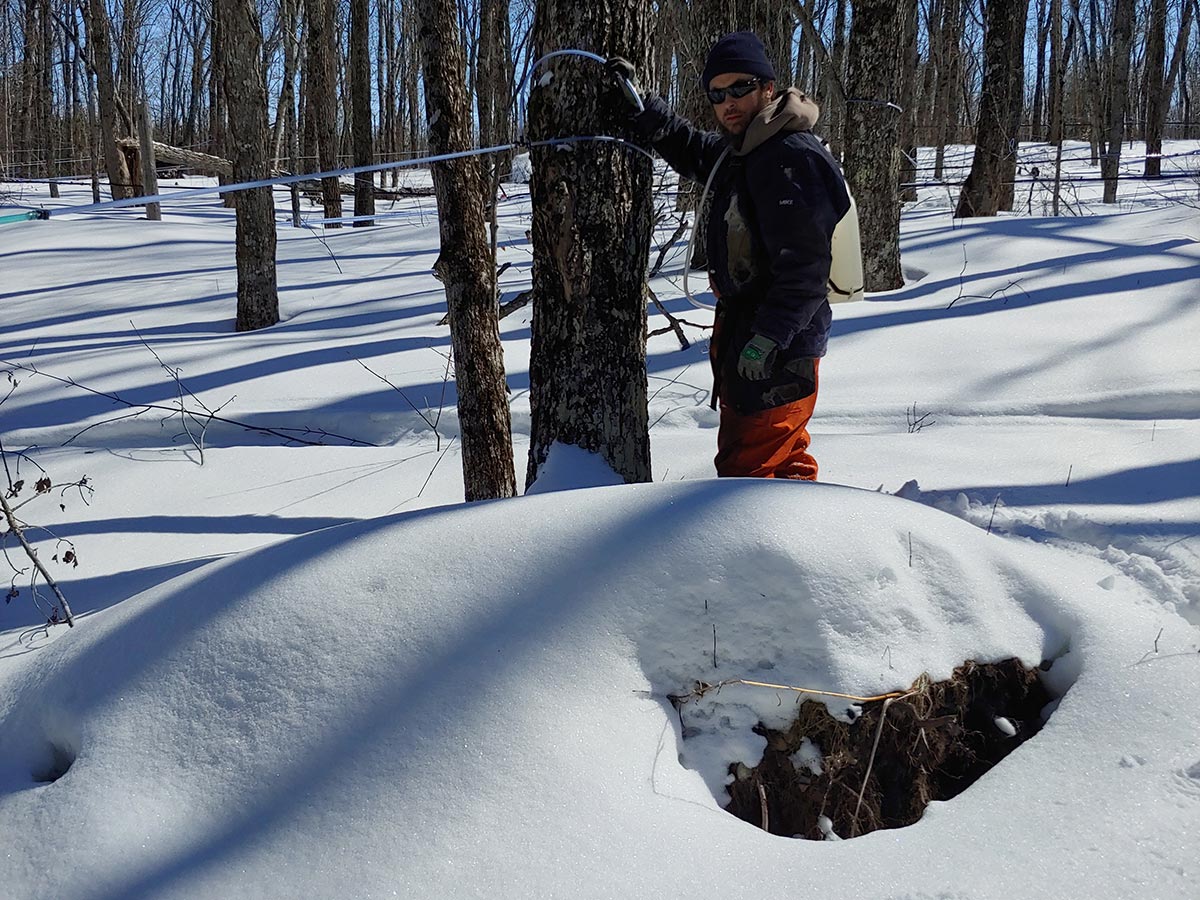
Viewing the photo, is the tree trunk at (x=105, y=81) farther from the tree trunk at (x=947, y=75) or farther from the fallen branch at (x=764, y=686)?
the fallen branch at (x=764, y=686)

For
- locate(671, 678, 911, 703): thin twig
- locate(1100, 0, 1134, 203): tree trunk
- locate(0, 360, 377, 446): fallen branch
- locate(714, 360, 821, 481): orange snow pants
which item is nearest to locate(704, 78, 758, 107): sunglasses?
locate(714, 360, 821, 481): orange snow pants

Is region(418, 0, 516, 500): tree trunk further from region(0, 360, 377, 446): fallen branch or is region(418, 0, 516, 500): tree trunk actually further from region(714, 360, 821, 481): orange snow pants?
region(0, 360, 377, 446): fallen branch

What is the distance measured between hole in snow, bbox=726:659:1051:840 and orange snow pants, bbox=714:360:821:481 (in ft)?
3.84

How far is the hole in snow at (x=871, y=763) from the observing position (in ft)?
5.43

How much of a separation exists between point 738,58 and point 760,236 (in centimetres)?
50

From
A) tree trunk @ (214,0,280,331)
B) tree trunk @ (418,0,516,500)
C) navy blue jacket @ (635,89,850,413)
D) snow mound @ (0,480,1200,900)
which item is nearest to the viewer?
snow mound @ (0,480,1200,900)

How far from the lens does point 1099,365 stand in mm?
4680

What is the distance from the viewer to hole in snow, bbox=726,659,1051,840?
5.43 feet

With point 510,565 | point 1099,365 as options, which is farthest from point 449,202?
point 1099,365

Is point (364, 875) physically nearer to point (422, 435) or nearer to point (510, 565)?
point (510, 565)

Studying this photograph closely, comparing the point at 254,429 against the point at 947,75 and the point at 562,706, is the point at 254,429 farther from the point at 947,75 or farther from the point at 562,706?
the point at 947,75

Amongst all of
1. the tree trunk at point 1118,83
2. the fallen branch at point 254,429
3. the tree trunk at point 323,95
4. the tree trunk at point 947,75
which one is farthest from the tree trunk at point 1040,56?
the fallen branch at point 254,429

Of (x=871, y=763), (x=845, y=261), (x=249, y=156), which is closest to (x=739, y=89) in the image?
(x=845, y=261)

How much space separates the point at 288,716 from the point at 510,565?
0.50 m
